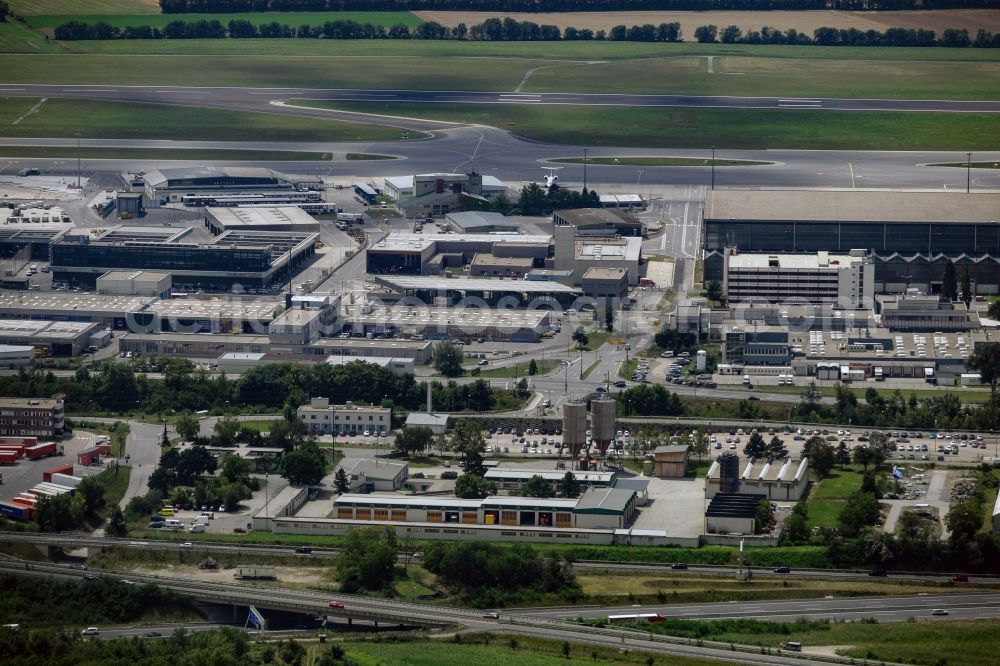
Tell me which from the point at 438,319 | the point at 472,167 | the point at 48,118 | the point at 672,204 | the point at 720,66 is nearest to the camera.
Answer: the point at 438,319

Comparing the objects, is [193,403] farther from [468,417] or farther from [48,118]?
[48,118]

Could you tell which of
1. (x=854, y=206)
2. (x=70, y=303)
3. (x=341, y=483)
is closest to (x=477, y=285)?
(x=70, y=303)

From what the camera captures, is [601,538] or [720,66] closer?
[601,538]

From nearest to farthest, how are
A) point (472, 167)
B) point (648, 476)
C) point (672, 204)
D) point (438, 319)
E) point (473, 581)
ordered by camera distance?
point (473, 581) → point (648, 476) → point (438, 319) → point (672, 204) → point (472, 167)

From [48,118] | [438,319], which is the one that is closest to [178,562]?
[438,319]

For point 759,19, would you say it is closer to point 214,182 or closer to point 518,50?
point 518,50

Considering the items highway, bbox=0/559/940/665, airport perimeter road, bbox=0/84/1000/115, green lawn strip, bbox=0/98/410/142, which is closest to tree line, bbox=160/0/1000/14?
airport perimeter road, bbox=0/84/1000/115
